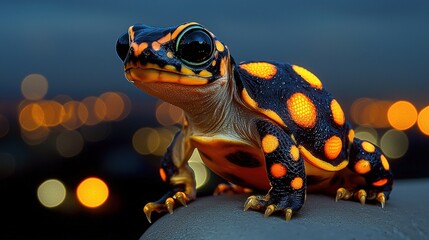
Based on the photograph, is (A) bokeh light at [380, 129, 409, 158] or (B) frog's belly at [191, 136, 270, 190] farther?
(A) bokeh light at [380, 129, 409, 158]

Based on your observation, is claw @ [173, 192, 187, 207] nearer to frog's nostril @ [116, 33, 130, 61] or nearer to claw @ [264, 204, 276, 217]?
claw @ [264, 204, 276, 217]

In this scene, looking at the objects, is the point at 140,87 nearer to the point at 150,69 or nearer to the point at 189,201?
the point at 150,69

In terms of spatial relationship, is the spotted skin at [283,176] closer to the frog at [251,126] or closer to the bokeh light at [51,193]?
the frog at [251,126]

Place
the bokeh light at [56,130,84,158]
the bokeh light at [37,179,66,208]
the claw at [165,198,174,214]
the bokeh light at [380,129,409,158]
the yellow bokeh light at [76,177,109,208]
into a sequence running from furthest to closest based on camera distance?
the bokeh light at [56,130,84,158]
the bokeh light at [380,129,409,158]
the yellow bokeh light at [76,177,109,208]
the bokeh light at [37,179,66,208]
the claw at [165,198,174,214]

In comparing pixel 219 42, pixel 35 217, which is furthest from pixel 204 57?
pixel 35 217

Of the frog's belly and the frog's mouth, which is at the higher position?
the frog's mouth

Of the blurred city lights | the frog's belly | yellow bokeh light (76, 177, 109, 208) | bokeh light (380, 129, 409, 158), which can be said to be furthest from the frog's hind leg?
the blurred city lights

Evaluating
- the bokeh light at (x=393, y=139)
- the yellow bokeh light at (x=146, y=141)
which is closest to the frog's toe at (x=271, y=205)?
the bokeh light at (x=393, y=139)
